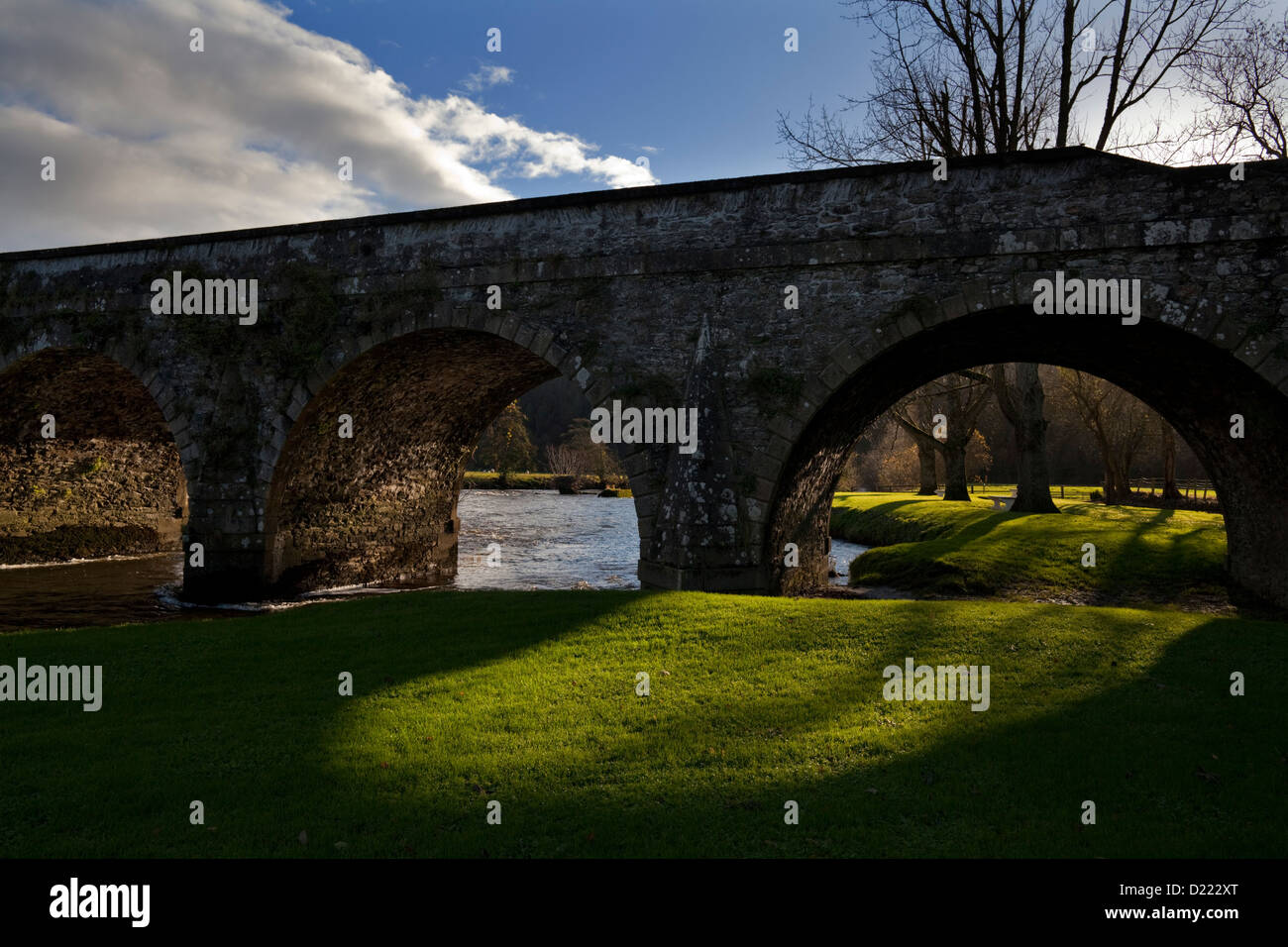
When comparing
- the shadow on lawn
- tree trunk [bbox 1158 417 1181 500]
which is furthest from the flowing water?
tree trunk [bbox 1158 417 1181 500]

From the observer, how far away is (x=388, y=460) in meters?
17.1

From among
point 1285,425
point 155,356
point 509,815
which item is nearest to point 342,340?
point 155,356

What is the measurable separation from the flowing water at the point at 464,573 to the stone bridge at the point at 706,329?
1856mm

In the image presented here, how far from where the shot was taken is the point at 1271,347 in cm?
927

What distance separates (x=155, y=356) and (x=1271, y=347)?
18927 millimetres

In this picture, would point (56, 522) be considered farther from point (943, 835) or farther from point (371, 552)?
point (943, 835)

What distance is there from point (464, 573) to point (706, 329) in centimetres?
1087

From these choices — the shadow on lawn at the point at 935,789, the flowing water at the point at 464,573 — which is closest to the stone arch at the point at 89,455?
the flowing water at the point at 464,573

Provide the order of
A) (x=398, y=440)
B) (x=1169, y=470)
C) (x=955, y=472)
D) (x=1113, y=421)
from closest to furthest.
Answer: (x=398, y=440) → (x=1169, y=470) → (x=955, y=472) → (x=1113, y=421)

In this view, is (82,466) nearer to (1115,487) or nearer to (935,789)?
(935,789)

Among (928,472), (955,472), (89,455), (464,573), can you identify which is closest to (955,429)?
(955,472)

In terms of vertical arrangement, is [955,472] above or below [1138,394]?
below

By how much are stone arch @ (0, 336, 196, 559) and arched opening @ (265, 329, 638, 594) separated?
7.71 feet

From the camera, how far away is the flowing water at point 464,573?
13711 millimetres
